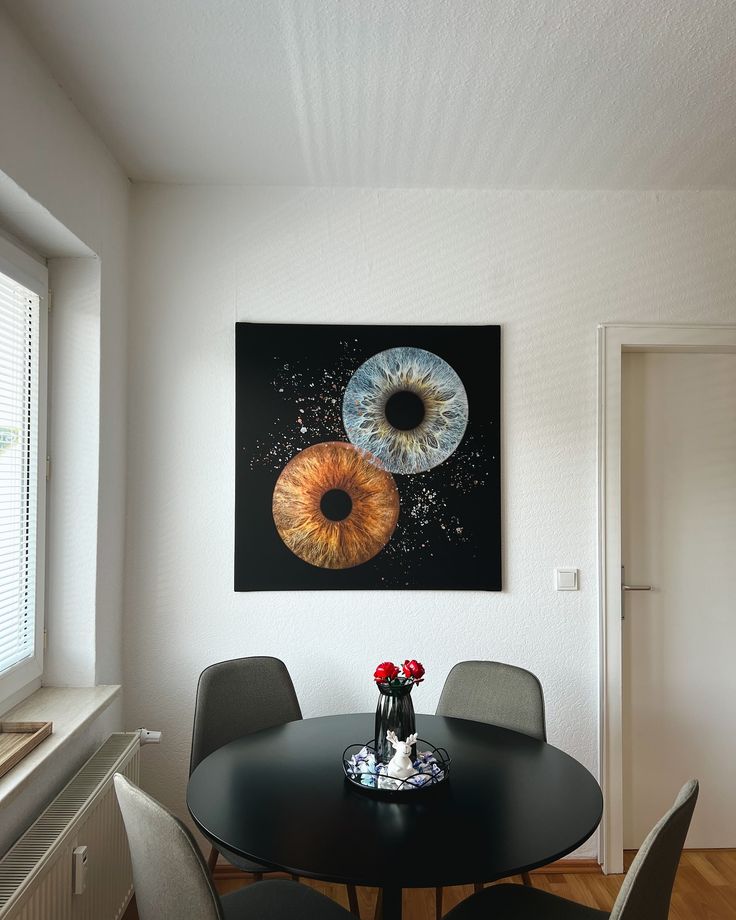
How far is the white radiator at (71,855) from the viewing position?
1.59 m

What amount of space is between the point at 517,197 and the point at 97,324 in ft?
5.67

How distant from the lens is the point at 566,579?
279 cm

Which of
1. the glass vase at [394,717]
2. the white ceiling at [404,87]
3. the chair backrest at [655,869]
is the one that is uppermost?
the white ceiling at [404,87]

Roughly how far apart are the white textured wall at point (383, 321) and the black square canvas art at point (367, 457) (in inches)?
2.9

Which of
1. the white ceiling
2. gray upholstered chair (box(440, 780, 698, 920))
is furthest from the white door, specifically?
gray upholstered chair (box(440, 780, 698, 920))

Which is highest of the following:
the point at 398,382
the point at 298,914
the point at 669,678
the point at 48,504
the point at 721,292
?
the point at 721,292

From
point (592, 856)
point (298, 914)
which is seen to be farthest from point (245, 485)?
point (592, 856)

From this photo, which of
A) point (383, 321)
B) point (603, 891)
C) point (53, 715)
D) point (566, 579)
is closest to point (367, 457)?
point (383, 321)

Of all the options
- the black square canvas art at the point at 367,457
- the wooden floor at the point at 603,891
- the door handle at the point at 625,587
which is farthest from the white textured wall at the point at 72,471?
the door handle at the point at 625,587

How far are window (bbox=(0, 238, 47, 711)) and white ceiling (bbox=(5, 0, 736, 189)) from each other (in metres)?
0.64

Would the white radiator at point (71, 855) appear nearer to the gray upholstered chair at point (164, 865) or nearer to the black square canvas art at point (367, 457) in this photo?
the gray upholstered chair at point (164, 865)

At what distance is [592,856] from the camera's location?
2.76m

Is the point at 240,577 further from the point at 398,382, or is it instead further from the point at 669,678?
the point at 669,678

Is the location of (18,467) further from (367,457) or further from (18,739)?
(367,457)
